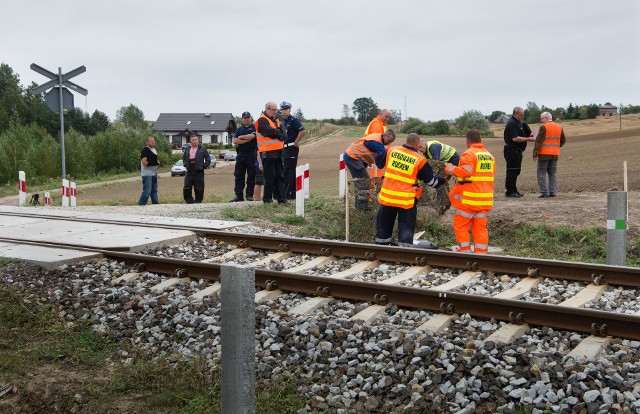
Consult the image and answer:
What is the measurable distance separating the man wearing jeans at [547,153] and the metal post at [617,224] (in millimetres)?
7358

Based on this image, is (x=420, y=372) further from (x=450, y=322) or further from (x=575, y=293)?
(x=575, y=293)

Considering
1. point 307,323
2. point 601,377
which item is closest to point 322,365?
point 307,323

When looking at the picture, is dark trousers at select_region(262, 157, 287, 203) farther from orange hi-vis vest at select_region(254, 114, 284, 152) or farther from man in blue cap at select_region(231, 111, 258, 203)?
man in blue cap at select_region(231, 111, 258, 203)

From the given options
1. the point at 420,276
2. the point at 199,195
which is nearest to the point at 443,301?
the point at 420,276

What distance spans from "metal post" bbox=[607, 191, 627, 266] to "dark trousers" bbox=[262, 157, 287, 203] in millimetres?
7223

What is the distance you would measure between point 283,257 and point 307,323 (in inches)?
125

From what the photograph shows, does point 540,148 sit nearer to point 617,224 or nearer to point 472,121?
point 617,224

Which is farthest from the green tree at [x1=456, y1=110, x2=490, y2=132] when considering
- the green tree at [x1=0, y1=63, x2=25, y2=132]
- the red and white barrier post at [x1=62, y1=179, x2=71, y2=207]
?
the red and white barrier post at [x1=62, y1=179, x2=71, y2=207]

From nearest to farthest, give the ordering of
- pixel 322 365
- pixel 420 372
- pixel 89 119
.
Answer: pixel 420 372
pixel 322 365
pixel 89 119

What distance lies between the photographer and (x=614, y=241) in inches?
377

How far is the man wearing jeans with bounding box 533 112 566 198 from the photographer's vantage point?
16875 millimetres

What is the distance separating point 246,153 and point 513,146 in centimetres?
596

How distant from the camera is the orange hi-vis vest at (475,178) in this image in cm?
1083

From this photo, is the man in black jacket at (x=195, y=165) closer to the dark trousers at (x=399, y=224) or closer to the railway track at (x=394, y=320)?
the dark trousers at (x=399, y=224)
